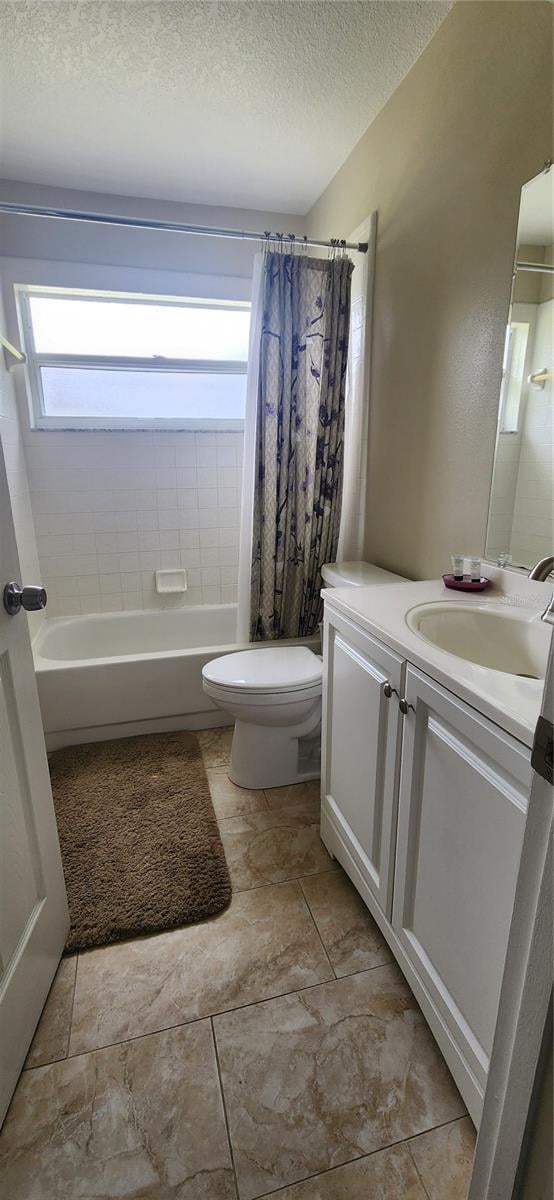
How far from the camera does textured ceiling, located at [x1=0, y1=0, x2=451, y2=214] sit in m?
1.43

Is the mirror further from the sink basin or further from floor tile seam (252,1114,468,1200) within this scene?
floor tile seam (252,1114,468,1200)

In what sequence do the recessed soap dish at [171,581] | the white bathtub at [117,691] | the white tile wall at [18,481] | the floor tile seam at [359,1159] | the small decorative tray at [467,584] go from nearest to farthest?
the floor tile seam at [359,1159]
the small decorative tray at [467,584]
the white bathtub at [117,691]
the white tile wall at [18,481]
the recessed soap dish at [171,581]

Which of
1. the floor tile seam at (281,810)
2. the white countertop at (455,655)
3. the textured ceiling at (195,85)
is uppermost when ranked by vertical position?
the textured ceiling at (195,85)

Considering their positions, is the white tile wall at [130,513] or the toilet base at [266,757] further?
the white tile wall at [130,513]

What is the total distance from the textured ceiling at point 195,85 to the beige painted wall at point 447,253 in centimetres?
14

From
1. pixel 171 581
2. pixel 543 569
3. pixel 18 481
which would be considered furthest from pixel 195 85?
pixel 171 581

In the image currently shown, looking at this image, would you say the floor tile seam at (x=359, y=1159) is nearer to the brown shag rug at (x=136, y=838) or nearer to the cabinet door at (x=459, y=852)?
the cabinet door at (x=459, y=852)

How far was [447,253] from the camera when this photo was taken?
59.4 inches

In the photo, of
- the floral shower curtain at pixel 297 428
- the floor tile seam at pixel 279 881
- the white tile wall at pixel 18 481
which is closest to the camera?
the floor tile seam at pixel 279 881

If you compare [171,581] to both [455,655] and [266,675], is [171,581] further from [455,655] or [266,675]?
[455,655]

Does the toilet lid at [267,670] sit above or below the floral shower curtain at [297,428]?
below

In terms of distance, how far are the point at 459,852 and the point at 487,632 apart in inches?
21.2

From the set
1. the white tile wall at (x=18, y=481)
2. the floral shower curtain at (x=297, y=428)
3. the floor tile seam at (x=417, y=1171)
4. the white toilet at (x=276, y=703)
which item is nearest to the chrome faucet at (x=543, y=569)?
the white toilet at (x=276, y=703)

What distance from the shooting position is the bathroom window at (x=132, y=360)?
8.44ft
